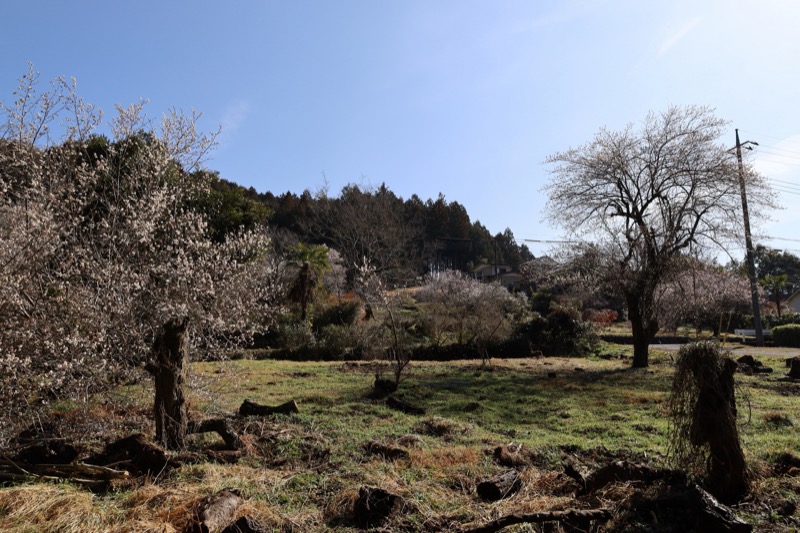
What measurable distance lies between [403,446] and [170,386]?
243 cm

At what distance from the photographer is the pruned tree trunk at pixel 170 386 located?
17.0 ft

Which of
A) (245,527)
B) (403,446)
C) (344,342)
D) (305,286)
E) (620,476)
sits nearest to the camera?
(245,527)

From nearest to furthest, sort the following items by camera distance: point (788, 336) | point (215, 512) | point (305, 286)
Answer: point (215, 512)
point (305, 286)
point (788, 336)

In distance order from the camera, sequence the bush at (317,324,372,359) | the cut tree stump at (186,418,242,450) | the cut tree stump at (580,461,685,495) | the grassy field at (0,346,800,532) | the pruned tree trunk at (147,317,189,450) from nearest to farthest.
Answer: the grassy field at (0,346,800,532) < the cut tree stump at (580,461,685,495) < the pruned tree trunk at (147,317,189,450) < the cut tree stump at (186,418,242,450) < the bush at (317,324,372,359)

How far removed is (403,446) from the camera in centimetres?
562

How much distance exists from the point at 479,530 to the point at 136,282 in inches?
177

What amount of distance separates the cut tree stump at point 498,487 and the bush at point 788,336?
2515 cm

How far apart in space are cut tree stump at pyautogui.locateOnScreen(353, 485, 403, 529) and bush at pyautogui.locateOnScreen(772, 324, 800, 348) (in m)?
26.1

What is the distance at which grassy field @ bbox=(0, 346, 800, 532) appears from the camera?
11.8 feet

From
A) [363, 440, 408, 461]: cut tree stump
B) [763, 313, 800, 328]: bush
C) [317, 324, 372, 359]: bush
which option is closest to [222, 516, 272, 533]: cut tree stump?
[363, 440, 408, 461]: cut tree stump

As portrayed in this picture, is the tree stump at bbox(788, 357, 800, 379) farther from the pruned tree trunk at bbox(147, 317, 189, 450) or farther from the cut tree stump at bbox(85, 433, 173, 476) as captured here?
the cut tree stump at bbox(85, 433, 173, 476)

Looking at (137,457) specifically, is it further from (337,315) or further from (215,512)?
(337,315)

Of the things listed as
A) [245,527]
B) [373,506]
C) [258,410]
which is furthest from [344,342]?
[245,527]

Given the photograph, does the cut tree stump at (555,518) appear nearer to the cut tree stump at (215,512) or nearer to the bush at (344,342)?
the cut tree stump at (215,512)
